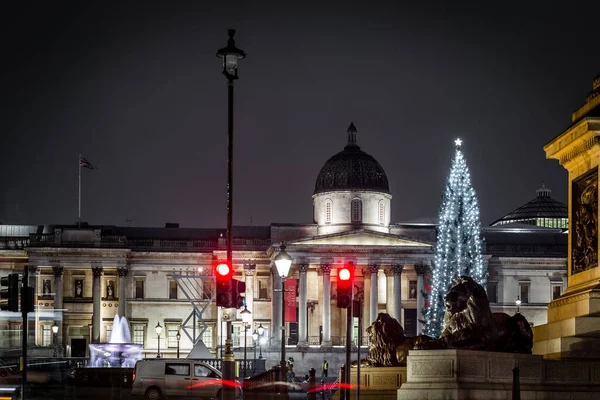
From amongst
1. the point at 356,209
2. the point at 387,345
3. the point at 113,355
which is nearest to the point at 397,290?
the point at 356,209

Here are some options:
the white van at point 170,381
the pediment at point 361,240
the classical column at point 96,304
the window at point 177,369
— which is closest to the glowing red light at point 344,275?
the white van at point 170,381

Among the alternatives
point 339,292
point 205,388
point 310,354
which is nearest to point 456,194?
point 310,354

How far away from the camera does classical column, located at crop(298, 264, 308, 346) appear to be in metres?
130

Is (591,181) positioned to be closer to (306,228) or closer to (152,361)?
(152,361)

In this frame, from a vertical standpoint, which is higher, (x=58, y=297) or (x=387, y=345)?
(x=58, y=297)

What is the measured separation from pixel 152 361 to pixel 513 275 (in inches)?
3219

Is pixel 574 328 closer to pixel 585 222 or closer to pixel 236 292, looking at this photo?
pixel 585 222

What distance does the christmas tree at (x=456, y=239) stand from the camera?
99188mm

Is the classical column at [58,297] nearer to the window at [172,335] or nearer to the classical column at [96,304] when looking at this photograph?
the classical column at [96,304]

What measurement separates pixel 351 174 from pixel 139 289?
20.6 metres

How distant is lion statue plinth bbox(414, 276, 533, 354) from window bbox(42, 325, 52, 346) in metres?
98.4

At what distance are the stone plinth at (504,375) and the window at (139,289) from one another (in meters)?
104

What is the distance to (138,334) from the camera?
136125 mm

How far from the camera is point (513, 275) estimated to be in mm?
137375
